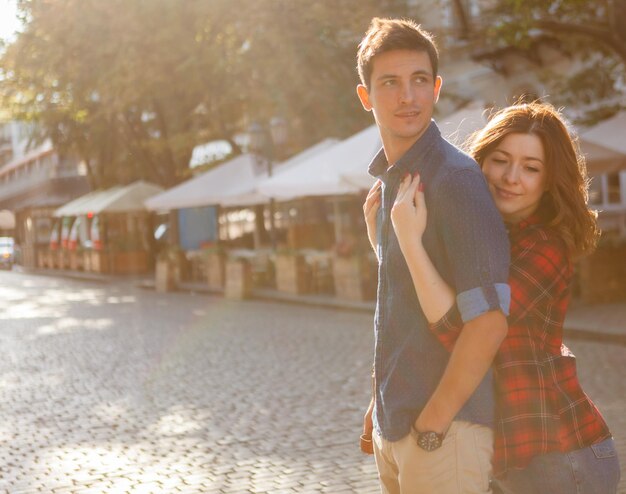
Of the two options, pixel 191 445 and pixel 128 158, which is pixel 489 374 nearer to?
pixel 191 445

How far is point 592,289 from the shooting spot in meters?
15.1

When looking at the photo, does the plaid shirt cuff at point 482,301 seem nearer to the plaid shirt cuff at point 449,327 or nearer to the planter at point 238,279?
the plaid shirt cuff at point 449,327

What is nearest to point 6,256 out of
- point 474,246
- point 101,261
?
point 101,261

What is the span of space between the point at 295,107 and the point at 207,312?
869cm

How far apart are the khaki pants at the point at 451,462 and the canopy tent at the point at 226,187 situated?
781 inches

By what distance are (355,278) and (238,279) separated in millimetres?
3835

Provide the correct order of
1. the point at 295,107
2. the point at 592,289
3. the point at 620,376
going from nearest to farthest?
the point at 620,376 → the point at 592,289 → the point at 295,107

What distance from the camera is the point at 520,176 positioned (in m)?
2.46

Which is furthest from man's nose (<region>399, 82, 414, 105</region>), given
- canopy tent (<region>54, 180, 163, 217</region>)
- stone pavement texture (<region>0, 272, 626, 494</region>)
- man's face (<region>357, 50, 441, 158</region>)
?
canopy tent (<region>54, 180, 163, 217</region>)

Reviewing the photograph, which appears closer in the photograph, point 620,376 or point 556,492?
point 556,492

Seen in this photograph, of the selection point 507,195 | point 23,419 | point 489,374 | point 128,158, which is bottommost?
point 23,419

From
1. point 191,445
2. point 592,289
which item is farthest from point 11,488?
point 592,289

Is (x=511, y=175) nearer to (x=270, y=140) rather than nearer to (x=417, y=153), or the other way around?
(x=417, y=153)

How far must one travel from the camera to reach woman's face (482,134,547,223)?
247 centimetres
